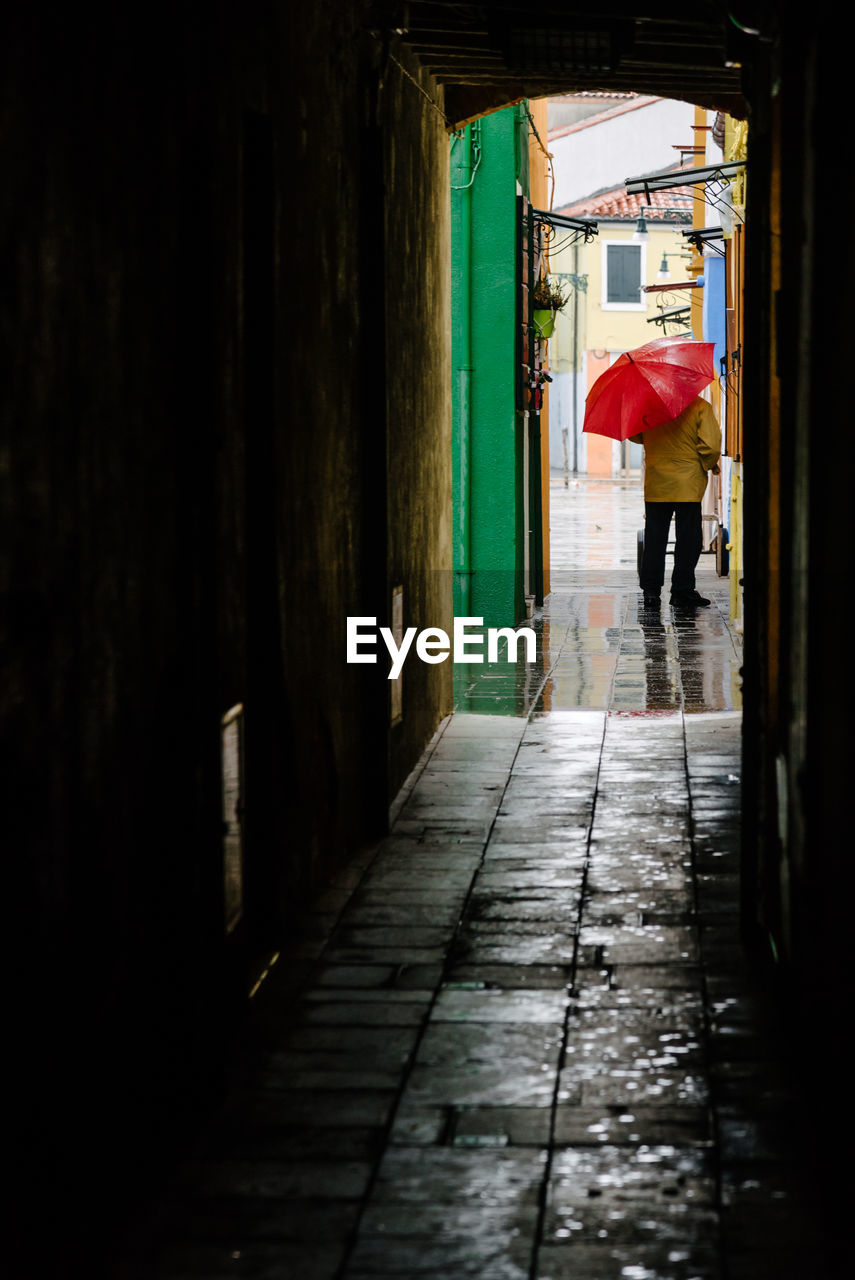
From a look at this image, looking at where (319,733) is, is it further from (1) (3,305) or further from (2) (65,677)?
(1) (3,305)

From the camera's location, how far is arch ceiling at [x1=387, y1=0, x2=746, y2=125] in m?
6.96

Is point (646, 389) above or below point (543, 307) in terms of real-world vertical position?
below

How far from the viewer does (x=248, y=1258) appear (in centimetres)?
334

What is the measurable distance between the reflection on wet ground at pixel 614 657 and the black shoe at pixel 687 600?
9 cm

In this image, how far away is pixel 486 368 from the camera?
516 inches

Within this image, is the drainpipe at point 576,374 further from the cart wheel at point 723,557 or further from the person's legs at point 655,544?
the person's legs at point 655,544

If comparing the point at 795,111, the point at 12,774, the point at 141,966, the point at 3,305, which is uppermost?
the point at 795,111

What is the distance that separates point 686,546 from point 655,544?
0.26 metres

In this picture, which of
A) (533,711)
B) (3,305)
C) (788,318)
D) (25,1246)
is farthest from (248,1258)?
(533,711)

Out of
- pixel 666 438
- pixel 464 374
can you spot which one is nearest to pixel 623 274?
pixel 666 438

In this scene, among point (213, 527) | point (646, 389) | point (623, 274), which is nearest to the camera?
point (213, 527)

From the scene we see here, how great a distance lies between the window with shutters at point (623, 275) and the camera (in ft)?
165

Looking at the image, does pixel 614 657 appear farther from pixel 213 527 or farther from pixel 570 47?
pixel 213 527

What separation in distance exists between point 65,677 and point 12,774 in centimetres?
32
